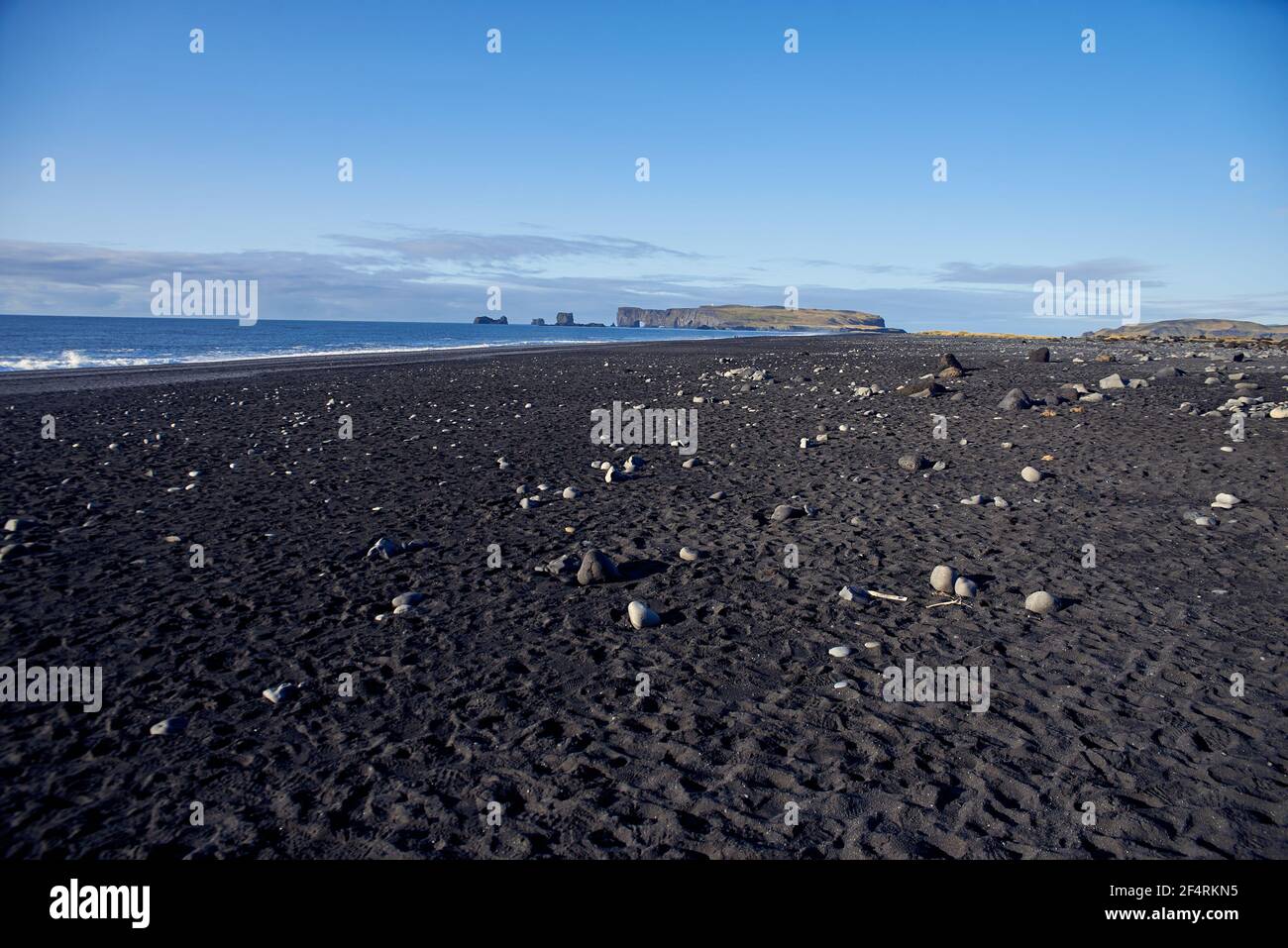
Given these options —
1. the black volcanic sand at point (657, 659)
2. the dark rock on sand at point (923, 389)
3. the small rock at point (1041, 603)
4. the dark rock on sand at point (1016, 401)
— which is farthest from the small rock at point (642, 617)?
the dark rock on sand at point (923, 389)

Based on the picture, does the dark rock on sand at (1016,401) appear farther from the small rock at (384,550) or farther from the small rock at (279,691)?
the small rock at (279,691)

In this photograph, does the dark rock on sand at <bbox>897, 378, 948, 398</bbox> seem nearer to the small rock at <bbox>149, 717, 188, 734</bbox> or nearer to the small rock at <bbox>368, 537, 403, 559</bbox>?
the small rock at <bbox>368, 537, 403, 559</bbox>

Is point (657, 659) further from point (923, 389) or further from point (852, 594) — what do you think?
point (923, 389)

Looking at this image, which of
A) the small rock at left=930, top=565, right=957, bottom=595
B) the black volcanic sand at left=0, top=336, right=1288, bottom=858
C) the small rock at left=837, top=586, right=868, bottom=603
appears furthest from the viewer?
the small rock at left=930, top=565, right=957, bottom=595

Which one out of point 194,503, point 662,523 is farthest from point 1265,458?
point 194,503

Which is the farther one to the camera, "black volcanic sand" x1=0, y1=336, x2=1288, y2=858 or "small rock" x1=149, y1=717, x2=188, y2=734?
"small rock" x1=149, y1=717, x2=188, y2=734

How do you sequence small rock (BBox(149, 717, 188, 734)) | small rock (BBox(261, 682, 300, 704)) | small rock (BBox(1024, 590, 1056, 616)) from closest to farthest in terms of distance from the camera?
small rock (BBox(149, 717, 188, 734)) < small rock (BBox(261, 682, 300, 704)) < small rock (BBox(1024, 590, 1056, 616))

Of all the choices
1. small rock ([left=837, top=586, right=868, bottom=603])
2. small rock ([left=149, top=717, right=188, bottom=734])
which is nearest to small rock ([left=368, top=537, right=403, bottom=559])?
Answer: small rock ([left=149, top=717, right=188, bottom=734])

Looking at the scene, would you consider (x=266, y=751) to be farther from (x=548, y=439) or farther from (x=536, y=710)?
(x=548, y=439)
